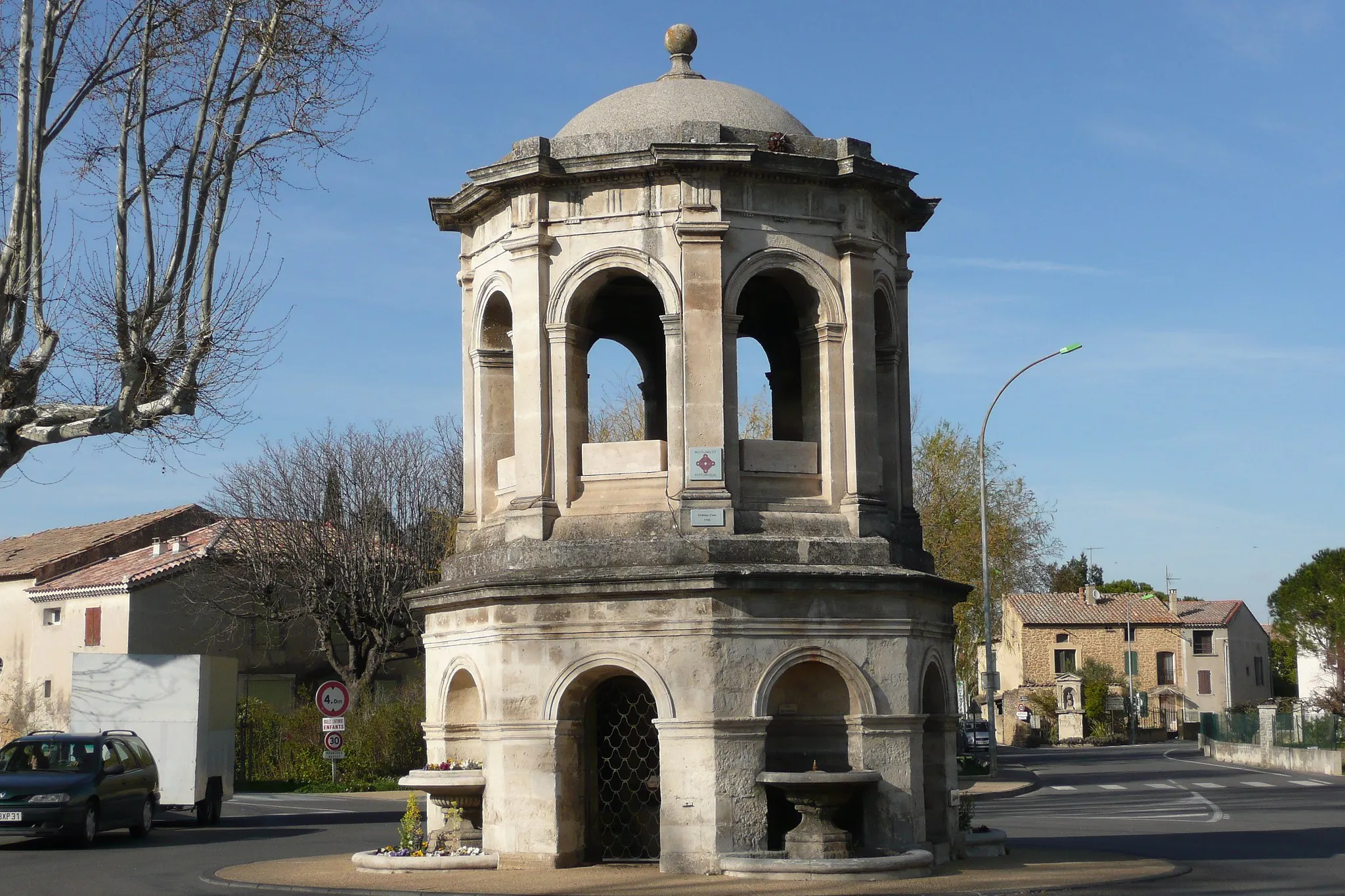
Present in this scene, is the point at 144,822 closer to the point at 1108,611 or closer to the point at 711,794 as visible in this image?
the point at 711,794

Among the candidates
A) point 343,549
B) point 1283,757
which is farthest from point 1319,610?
point 343,549

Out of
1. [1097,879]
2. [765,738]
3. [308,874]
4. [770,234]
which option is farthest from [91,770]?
[1097,879]

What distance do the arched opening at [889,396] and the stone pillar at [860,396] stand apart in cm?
68

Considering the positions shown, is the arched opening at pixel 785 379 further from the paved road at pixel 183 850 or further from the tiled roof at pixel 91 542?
the tiled roof at pixel 91 542

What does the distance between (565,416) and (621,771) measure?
148 inches

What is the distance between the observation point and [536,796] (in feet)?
50.8

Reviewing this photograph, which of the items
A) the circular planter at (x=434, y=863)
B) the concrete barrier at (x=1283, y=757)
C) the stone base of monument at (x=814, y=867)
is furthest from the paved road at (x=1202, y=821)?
the circular planter at (x=434, y=863)

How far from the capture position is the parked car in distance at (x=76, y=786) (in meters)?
20.4

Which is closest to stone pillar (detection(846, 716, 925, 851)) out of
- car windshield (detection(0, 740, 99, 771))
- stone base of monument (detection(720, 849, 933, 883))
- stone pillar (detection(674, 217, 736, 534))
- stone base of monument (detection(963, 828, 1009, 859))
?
stone base of monument (detection(720, 849, 933, 883))

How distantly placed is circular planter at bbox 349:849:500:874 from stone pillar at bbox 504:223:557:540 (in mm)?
3224

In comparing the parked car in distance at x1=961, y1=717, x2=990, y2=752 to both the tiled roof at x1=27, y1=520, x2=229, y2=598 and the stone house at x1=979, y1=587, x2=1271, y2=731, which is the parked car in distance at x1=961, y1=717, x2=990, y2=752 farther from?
the stone house at x1=979, y1=587, x2=1271, y2=731

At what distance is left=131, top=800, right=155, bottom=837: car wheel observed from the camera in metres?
22.3

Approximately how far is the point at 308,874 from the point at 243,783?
24.0 metres

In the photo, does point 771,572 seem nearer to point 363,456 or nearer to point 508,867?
point 508,867
